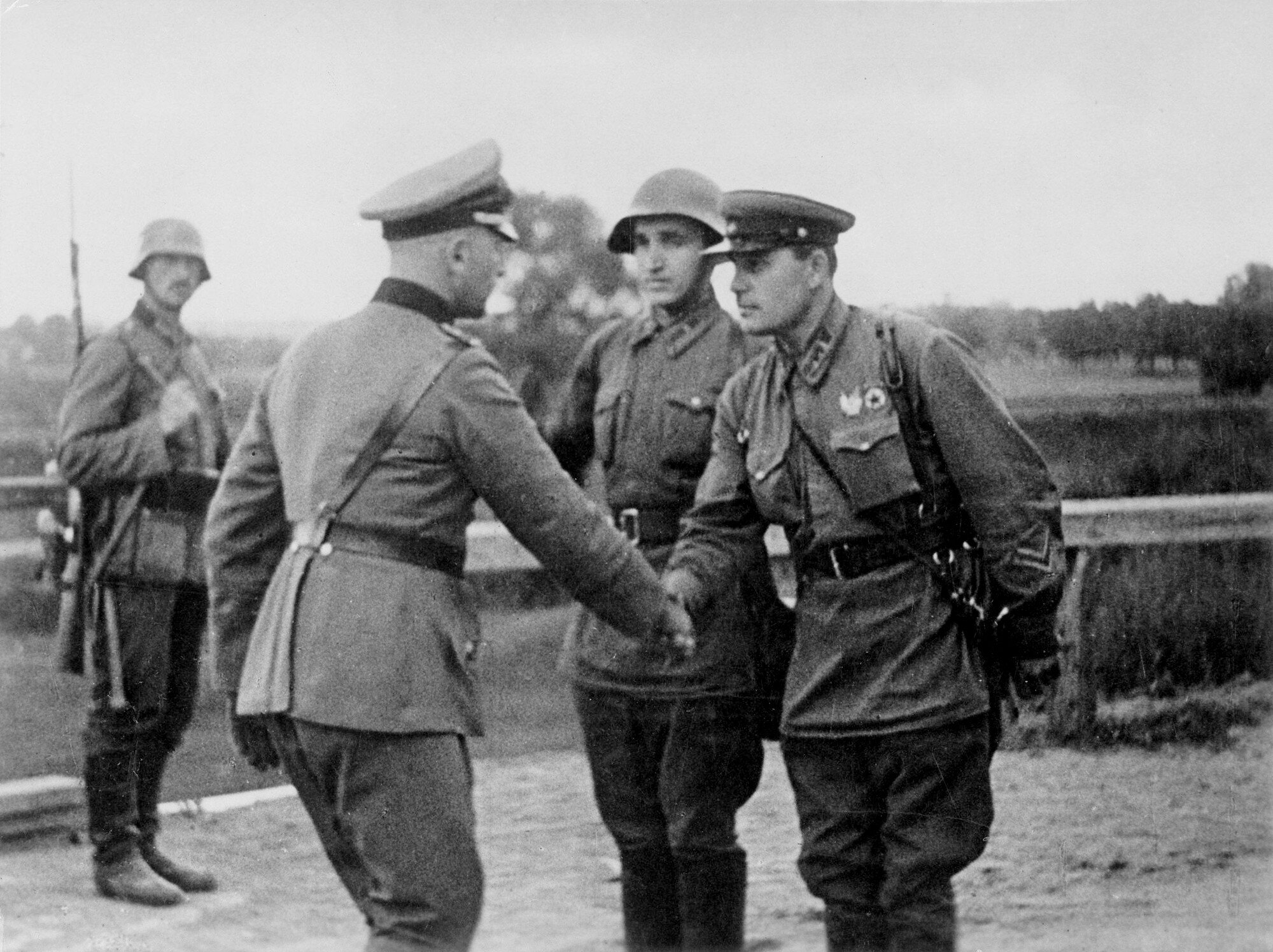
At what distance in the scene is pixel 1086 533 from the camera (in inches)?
186

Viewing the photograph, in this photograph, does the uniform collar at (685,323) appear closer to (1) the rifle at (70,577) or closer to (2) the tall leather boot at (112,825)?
(1) the rifle at (70,577)

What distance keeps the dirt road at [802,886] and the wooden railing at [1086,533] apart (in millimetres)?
269

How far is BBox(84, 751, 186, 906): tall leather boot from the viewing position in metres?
4.56

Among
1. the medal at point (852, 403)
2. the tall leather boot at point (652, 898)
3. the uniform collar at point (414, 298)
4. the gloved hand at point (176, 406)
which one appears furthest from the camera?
the gloved hand at point (176, 406)

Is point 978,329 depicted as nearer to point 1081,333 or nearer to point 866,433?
point 1081,333

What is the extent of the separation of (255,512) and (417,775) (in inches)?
27.8

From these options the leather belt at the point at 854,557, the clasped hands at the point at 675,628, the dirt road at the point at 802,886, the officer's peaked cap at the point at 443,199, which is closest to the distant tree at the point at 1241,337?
the dirt road at the point at 802,886

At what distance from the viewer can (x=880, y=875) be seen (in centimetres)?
356

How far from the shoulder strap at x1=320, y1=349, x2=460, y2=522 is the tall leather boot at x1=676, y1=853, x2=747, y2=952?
1.42 m

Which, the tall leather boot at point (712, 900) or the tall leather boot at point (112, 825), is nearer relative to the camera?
the tall leather boot at point (712, 900)

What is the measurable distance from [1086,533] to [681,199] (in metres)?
1.65

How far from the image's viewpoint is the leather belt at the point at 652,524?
13.5 ft

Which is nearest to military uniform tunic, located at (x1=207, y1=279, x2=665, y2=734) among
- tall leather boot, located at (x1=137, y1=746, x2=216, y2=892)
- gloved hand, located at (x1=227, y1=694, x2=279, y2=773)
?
gloved hand, located at (x1=227, y1=694, x2=279, y2=773)

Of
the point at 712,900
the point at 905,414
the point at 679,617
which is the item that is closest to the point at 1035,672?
the point at 905,414
